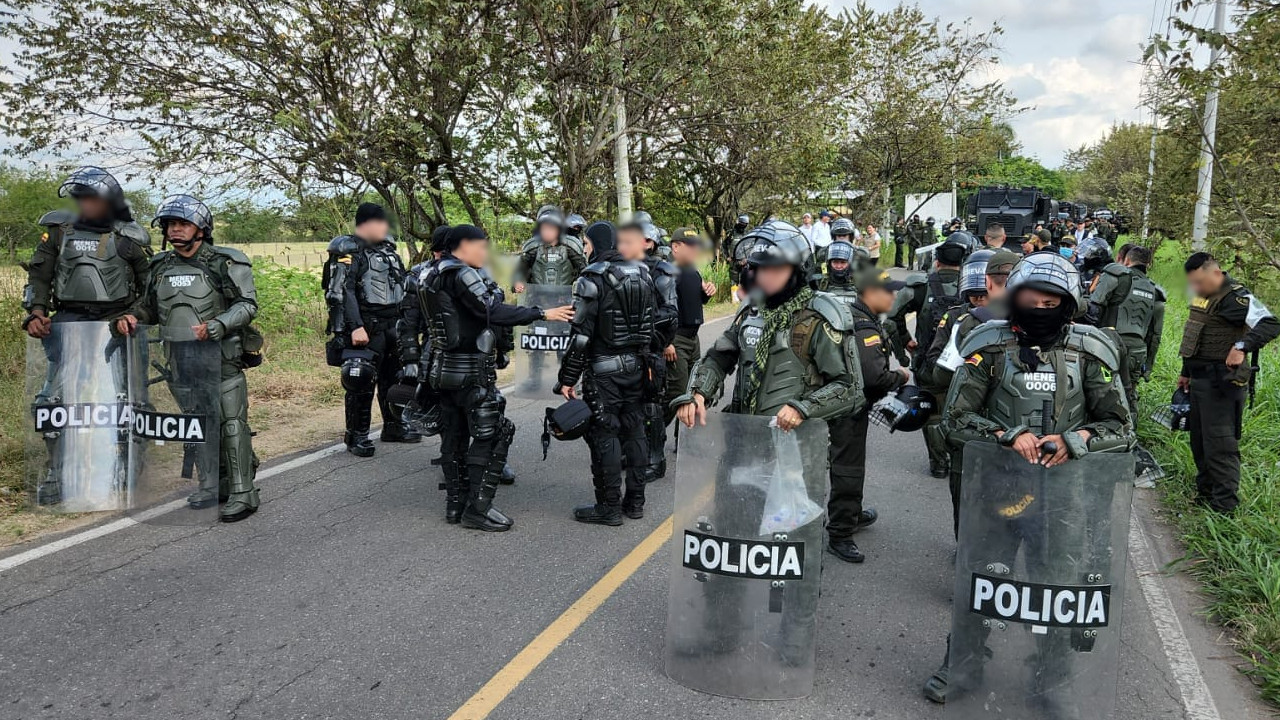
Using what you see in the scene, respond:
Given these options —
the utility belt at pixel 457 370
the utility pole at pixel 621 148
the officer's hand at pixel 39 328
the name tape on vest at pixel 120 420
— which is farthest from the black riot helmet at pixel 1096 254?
the officer's hand at pixel 39 328

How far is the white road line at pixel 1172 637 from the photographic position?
3639mm

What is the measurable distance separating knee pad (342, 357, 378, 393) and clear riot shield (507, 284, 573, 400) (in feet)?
7.24

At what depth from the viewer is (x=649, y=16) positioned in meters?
13.9

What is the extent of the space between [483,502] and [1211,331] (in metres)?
4.83

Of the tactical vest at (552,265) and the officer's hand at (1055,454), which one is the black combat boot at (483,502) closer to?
the officer's hand at (1055,454)

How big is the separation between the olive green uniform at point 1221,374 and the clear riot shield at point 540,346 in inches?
214

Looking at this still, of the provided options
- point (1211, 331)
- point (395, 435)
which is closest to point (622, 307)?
point (395, 435)

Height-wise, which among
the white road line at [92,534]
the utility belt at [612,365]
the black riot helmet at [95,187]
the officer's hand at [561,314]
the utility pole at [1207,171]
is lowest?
the white road line at [92,534]

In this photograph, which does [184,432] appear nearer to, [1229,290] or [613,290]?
[613,290]

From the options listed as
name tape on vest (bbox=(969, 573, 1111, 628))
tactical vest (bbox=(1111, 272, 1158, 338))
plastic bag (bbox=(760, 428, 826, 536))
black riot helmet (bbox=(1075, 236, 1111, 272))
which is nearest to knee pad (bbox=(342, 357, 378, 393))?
plastic bag (bbox=(760, 428, 826, 536))

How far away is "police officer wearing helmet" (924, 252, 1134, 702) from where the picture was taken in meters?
3.36

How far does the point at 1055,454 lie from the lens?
123 inches

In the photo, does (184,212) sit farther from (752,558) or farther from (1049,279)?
(1049,279)

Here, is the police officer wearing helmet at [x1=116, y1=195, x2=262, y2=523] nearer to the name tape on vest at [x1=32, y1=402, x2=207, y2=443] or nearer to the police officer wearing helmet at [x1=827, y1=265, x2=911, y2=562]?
the name tape on vest at [x1=32, y1=402, x2=207, y2=443]
